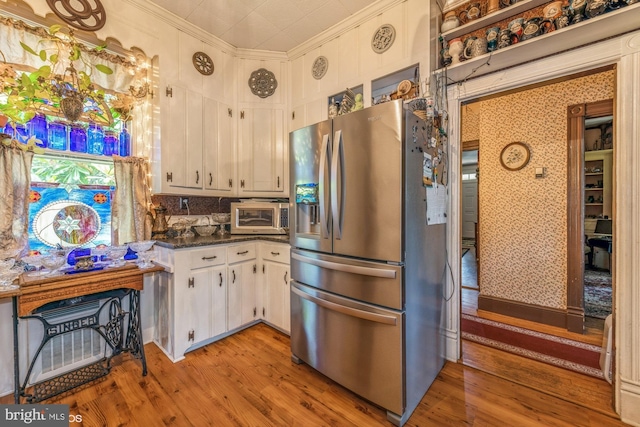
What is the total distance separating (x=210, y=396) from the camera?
180 cm

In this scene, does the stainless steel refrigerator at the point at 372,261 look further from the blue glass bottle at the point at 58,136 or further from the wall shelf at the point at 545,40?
the blue glass bottle at the point at 58,136

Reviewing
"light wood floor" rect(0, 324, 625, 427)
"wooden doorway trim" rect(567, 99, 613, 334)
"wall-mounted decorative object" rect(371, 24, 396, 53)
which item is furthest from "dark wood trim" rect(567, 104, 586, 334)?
"wall-mounted decorative object" rect(371, 24, 396, 53)

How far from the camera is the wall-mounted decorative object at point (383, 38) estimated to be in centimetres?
222

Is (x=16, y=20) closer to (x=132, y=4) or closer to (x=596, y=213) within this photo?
(x=132, y=4)

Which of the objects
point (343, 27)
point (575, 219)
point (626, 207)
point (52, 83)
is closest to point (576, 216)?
point (575, 219)

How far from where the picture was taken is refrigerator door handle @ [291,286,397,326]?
5.06 ft

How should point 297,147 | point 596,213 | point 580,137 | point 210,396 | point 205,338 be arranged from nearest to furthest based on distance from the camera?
1. point 210,396
2. point 297,147
3. point 205,338
4. point 580,137
5. point 596,213

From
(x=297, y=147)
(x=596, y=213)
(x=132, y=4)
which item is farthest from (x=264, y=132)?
(x=596, y=213)

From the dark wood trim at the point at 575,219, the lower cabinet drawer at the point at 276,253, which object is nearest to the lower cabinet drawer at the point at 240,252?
the lower cabinet drawer at the point at 276,253

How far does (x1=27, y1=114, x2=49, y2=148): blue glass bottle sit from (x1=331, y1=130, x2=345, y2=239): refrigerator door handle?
7.29 feet

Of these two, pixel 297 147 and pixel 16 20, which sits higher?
pixel 16 20

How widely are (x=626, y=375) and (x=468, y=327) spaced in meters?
1.29

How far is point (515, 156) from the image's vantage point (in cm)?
304

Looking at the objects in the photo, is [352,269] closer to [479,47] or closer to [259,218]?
[259,218]
